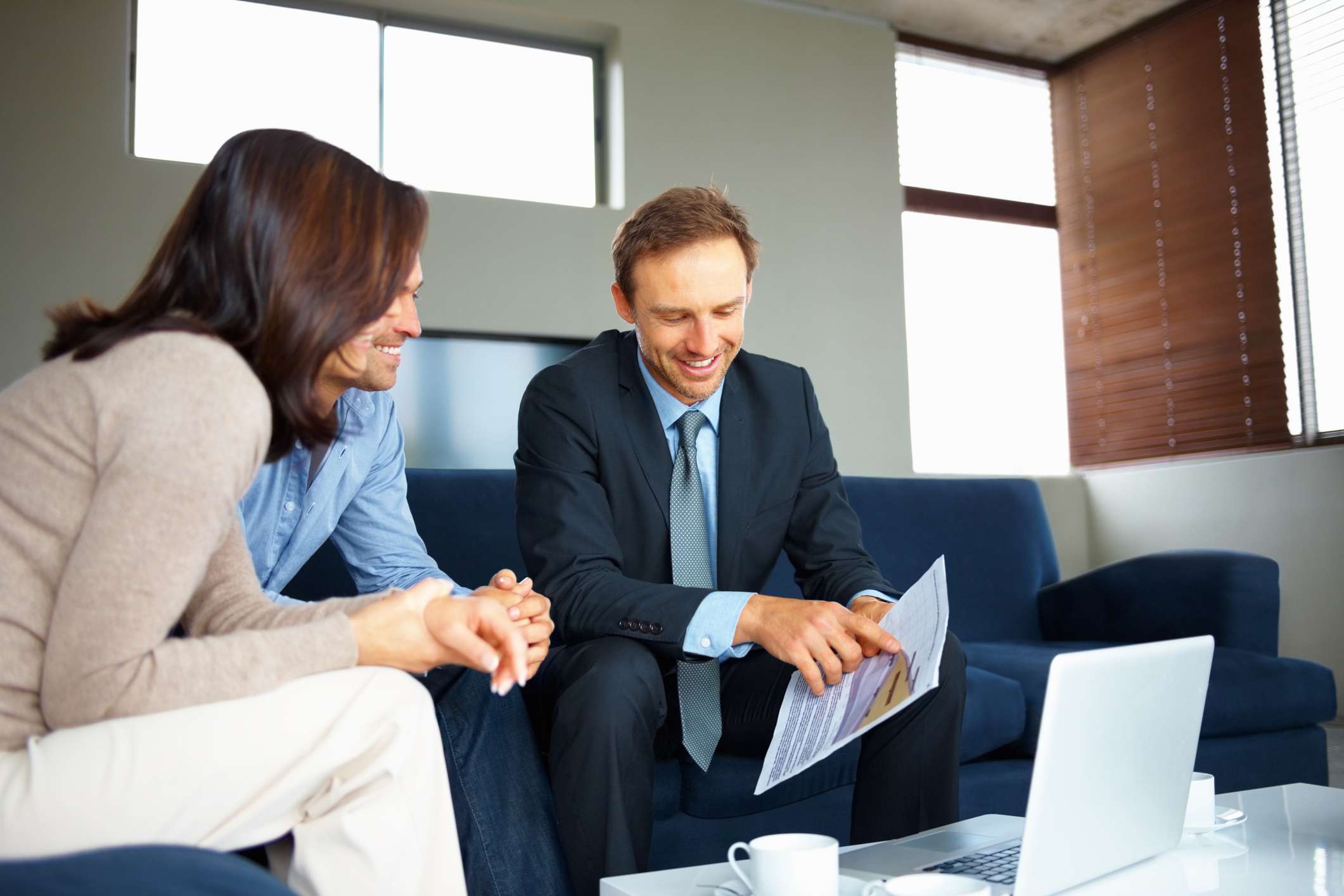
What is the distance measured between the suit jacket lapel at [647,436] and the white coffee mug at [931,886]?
916 millimetres

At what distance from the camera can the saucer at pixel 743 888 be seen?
0.97 metres

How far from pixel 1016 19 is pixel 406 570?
4.95m

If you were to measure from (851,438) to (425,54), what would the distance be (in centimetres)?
255

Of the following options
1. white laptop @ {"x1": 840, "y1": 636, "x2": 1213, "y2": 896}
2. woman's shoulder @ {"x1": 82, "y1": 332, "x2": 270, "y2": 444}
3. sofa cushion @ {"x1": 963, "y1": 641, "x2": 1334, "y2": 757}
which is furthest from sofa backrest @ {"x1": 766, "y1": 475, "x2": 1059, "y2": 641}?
woman's shoulder @ {"x1": 82, "y1": 332, "x2": 270, "y2": 444}

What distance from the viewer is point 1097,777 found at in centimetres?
99

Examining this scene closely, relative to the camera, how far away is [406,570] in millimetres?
1769

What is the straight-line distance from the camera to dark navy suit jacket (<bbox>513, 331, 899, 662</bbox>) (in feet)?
5.23

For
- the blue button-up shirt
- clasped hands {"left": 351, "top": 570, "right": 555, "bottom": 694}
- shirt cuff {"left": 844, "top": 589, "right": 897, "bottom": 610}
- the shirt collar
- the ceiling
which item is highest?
the ceiling

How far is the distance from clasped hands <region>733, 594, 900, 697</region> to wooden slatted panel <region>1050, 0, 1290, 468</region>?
3999mm

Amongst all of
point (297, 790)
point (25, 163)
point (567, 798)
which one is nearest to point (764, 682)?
point (567, 798)

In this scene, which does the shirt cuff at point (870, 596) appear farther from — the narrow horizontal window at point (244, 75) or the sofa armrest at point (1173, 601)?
the narrow horizontal window at point (244, 75)

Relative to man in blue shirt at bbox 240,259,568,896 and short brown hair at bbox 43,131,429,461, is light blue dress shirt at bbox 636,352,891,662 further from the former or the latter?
short brown hair at bbox 43,131,429,461

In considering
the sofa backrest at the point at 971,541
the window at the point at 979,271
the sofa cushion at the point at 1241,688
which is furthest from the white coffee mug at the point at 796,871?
the window at the point at 979,271

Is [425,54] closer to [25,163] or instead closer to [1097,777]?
[25,163]
